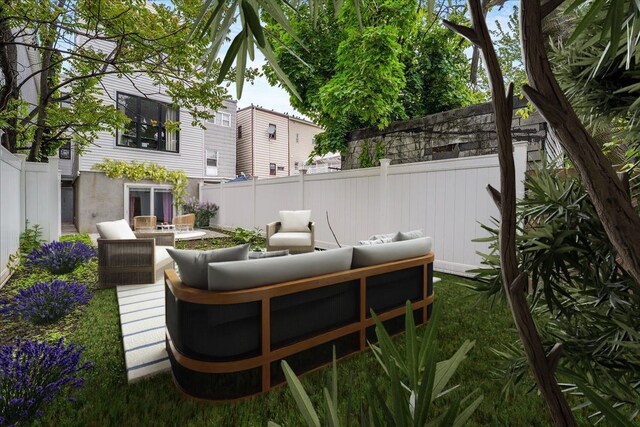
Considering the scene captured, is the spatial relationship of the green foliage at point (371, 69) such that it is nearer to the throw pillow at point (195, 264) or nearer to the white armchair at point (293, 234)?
the white armchair at point (293, 234)

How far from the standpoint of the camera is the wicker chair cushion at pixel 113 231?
448 centimetres

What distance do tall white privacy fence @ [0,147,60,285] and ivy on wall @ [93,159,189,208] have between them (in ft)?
19.2

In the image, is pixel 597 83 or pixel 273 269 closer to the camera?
pixel 597 83

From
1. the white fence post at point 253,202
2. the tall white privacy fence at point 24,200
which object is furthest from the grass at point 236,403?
the white fence post at point 253,202

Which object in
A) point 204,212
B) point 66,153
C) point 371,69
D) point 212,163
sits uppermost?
point 371,69

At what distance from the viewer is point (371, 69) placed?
21.8 feet

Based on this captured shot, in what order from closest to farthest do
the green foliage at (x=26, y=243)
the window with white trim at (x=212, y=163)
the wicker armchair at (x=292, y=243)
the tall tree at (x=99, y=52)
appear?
the tall tree at (x=99, y=52)
the green foliage at (x=26, y=243)
the wicker armchair at (x=292, y=243)
the window with white trim at (x=212, y=163)

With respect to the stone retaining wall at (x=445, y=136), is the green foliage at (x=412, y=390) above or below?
below

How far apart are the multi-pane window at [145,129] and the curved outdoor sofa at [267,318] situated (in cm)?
1150

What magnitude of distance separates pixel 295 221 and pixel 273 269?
4.61 metres

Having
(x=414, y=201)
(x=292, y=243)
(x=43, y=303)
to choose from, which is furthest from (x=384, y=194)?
(x=43, y=303)

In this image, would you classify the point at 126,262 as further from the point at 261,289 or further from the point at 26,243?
the point at 261,289

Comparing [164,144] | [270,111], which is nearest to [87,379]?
[164,144]

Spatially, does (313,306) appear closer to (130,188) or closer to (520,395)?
(520,395)
